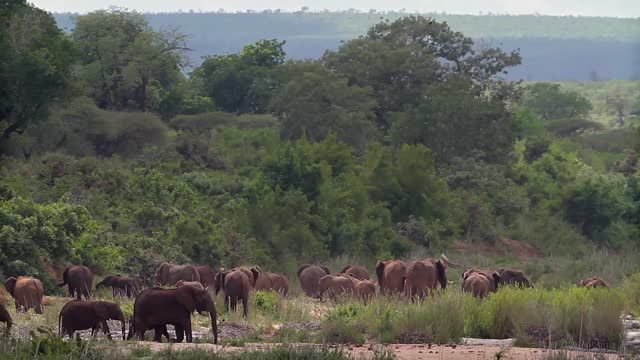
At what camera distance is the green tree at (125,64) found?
56.3 m

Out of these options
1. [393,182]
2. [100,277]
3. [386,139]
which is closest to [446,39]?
[386,139]

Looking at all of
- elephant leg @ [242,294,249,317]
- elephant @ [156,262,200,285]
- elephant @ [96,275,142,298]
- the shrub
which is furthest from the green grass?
elephant @ [156,262,200,285]

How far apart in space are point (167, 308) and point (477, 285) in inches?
293

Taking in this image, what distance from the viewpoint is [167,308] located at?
61.0ft

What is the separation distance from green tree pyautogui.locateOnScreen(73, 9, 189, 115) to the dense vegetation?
87 millimetres

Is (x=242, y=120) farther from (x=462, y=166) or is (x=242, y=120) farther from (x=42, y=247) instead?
(x=42, y=247)

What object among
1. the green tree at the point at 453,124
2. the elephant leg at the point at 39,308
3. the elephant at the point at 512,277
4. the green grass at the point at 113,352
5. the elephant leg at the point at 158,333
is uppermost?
the green grass at the point at 113,352

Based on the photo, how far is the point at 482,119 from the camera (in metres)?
56.4

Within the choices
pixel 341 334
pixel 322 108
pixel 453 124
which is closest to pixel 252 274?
pixel 341 334

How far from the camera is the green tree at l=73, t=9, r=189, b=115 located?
56344 millimetres

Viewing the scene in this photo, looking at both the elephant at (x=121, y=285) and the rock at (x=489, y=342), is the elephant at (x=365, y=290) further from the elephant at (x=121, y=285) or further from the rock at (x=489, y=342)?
the rock at (x=489, y=342)

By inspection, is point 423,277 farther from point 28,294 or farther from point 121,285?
point 28,294

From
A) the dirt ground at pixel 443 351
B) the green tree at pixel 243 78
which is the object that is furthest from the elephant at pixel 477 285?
the green tree at pixel 243 78

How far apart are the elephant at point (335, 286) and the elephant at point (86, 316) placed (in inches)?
311
